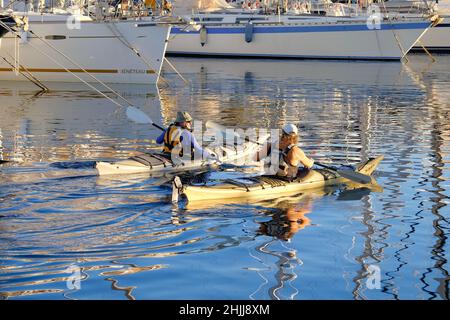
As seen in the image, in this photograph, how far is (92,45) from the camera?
37625 millimetres

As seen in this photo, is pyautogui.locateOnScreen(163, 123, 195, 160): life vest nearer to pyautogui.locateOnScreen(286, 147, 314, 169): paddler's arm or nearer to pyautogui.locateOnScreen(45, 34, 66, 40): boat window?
pyautogui.locateOnScreen(286, 147, 314, 169): paddler's arm

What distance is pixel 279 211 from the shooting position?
15.3 metres

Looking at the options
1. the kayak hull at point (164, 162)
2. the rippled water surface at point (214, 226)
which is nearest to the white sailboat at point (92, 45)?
the rippled water surface at point (214, 226)

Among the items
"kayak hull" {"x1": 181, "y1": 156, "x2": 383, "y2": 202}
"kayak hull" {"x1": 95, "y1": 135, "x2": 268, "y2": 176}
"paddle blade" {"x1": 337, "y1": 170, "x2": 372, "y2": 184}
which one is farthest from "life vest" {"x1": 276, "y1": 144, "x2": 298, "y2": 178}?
"kayak hull" {"x1": 95, "y1": 135, "x2": 268, "y2": 176}

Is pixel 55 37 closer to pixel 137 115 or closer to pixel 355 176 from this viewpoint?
pixel 137 115

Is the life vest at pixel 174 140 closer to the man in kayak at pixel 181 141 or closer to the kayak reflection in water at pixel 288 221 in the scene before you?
the man in kayak at pixel 181 141

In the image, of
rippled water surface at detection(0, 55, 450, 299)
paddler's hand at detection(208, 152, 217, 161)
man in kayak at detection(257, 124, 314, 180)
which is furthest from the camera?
paddler's hand at detection(208, 152, 217, 161)

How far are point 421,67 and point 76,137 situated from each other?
1411 inches

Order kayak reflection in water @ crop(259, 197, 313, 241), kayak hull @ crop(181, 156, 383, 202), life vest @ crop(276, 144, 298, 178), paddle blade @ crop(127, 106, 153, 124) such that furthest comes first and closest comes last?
paddle blade @ crop(127, 106, 153, 124) < life vest @ crop(276, 144, 298, 178) < kayak hull @ crop(181, 156, 383, 202) < kayak reflection in water @ crop(259, 197, 313, 241)

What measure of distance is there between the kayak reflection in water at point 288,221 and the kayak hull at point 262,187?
0.56 m

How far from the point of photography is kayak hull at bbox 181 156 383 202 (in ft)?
50.2

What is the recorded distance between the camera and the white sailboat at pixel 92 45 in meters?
37.3

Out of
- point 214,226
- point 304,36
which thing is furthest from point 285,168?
point 304,36

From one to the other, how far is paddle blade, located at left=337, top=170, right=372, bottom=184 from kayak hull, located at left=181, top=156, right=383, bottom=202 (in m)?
0.33
